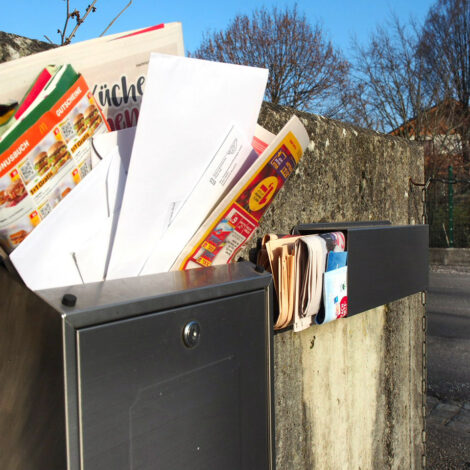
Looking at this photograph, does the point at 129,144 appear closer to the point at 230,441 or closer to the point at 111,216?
the point at 111,216

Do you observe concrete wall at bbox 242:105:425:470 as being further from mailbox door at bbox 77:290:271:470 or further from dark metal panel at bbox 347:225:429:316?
mailbox door at bbox 77:290:271:470

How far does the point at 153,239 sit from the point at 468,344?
5384 mm

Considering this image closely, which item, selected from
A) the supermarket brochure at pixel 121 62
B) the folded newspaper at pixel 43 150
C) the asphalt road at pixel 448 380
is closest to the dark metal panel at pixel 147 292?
the folded newspaper at pixel 43 150

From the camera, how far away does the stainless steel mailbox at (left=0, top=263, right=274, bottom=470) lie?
730 millimetres

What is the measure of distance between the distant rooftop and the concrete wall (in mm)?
634

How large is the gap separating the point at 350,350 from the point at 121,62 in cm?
135

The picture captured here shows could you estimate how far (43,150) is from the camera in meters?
0.94

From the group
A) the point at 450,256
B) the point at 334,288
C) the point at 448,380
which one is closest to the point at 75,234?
the point at 334,288

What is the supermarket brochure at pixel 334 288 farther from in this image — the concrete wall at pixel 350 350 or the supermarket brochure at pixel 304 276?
the concrete wall at pixel 350 350

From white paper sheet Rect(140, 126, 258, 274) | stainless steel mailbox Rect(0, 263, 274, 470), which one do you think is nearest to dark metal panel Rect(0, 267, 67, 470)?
stainless steel mailbox Rect(0, 263, 274, 470)

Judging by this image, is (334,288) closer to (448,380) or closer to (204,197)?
(204,197)

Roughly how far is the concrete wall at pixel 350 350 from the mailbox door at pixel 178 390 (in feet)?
1.72

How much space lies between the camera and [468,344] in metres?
5.52

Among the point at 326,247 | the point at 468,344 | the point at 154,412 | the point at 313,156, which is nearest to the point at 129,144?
the point at 154,412
